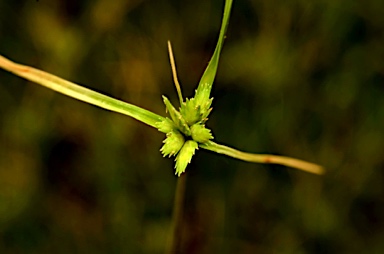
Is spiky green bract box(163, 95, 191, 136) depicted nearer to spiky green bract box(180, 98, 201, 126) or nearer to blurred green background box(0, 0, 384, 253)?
spiky green bract box(180, 98, 201, 126)

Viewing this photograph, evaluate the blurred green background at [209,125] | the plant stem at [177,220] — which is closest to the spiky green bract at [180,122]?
the plant stem at [177,220]

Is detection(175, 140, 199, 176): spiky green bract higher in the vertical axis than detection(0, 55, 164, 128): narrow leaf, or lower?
lower

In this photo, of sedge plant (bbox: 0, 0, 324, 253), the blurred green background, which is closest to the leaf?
sedge plant (bbox: 0, 0, 324, 253)

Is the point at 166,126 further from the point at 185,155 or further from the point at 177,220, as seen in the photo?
the point at 177,220

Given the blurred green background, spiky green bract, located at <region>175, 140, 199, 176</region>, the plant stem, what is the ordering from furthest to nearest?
the blurred green background → the plant stem → spiky green bract, located at <region>175, 140, 199, 176</region>

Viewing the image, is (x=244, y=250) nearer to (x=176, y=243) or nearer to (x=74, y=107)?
(x=176, y=243)

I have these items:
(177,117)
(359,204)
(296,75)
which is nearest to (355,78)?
(296,75)

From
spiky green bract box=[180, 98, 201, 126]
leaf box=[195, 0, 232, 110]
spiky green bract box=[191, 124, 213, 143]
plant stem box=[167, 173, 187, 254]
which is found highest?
leaf box=[195, 0, 232, 110]

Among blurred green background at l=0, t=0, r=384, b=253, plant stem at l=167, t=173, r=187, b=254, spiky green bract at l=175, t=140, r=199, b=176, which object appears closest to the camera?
spiky green bract at l=175, t=140, r=199, b=176
